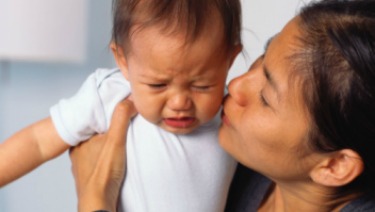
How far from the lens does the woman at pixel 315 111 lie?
753mm

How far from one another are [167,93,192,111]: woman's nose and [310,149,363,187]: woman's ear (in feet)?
0.81

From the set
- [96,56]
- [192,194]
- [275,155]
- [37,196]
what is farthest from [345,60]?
[37,196]

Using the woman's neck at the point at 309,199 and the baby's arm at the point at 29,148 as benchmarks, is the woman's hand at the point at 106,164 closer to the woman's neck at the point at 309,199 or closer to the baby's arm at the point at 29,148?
the baby's arm at the point at 29,148

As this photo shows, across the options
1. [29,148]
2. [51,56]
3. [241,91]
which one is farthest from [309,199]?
[51,56]

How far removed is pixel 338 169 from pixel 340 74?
18 cm

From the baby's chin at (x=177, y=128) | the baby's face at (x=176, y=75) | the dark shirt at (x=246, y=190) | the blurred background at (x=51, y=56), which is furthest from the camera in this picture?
→ the blurred background at (x=51, y=56)

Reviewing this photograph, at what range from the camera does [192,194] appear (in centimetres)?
101

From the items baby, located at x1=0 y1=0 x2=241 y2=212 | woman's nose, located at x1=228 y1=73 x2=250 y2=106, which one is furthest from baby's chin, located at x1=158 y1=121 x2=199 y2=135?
woman's nose, located at x1=228 y1=73 x2=250 y2=106

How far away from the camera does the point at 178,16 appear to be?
2.80 feet

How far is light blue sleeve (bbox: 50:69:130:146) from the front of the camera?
0.99m

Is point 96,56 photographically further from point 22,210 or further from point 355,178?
point 355,178

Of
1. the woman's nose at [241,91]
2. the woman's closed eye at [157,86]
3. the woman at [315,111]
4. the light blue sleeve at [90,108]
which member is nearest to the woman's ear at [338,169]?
the woman at [315,111]

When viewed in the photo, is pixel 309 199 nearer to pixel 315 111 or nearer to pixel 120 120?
pixel 315 111

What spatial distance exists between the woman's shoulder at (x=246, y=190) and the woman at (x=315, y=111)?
0.10 meters
